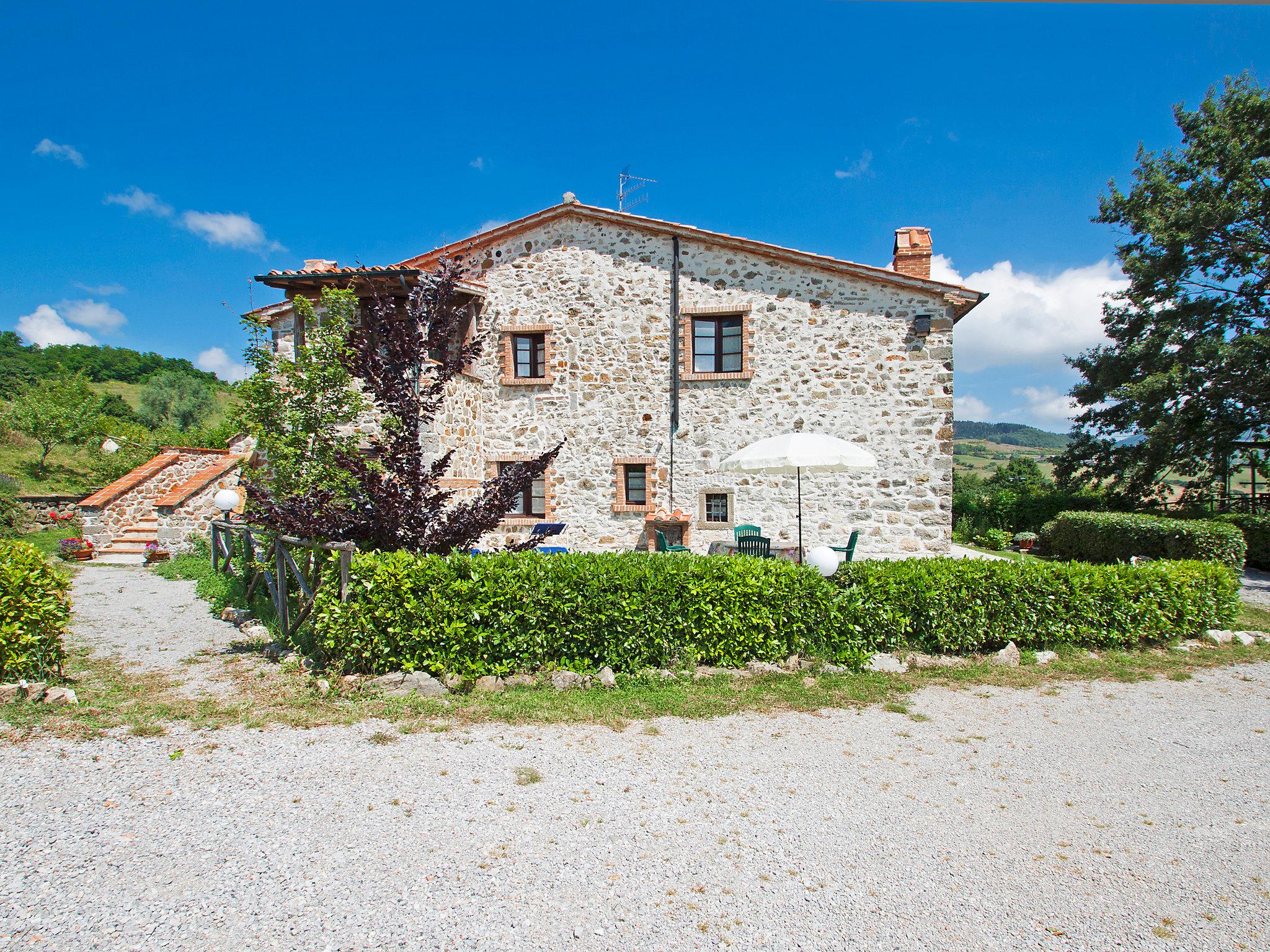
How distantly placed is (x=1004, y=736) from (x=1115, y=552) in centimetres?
1101

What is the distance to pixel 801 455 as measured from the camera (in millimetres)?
8625

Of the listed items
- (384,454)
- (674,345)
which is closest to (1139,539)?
(674,345)

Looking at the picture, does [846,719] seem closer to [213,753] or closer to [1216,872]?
[1216,872]

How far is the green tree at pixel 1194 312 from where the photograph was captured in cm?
1681

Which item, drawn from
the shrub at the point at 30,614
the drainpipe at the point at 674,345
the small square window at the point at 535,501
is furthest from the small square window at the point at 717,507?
the shrub at the point at 30,614

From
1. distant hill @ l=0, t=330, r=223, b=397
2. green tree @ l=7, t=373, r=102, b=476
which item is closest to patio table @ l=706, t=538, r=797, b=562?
green tree @ l=7, t=373, r=102, b=476

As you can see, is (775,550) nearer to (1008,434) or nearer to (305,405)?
(305,405)

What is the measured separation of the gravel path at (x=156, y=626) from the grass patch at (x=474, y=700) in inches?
9.2

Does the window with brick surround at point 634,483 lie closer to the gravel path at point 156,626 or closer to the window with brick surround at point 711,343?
the window with brick surround at point 711,343

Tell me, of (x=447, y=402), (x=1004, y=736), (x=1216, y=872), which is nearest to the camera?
(x=1216, y=872)

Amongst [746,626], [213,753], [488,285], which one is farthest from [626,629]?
[488,285]


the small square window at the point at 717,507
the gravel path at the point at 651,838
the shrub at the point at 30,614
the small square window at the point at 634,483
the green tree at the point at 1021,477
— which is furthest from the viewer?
the green tree at the point at 1021,477

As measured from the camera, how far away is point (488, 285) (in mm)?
13156

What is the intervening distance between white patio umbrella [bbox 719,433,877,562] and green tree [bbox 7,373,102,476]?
24218 millimetres
